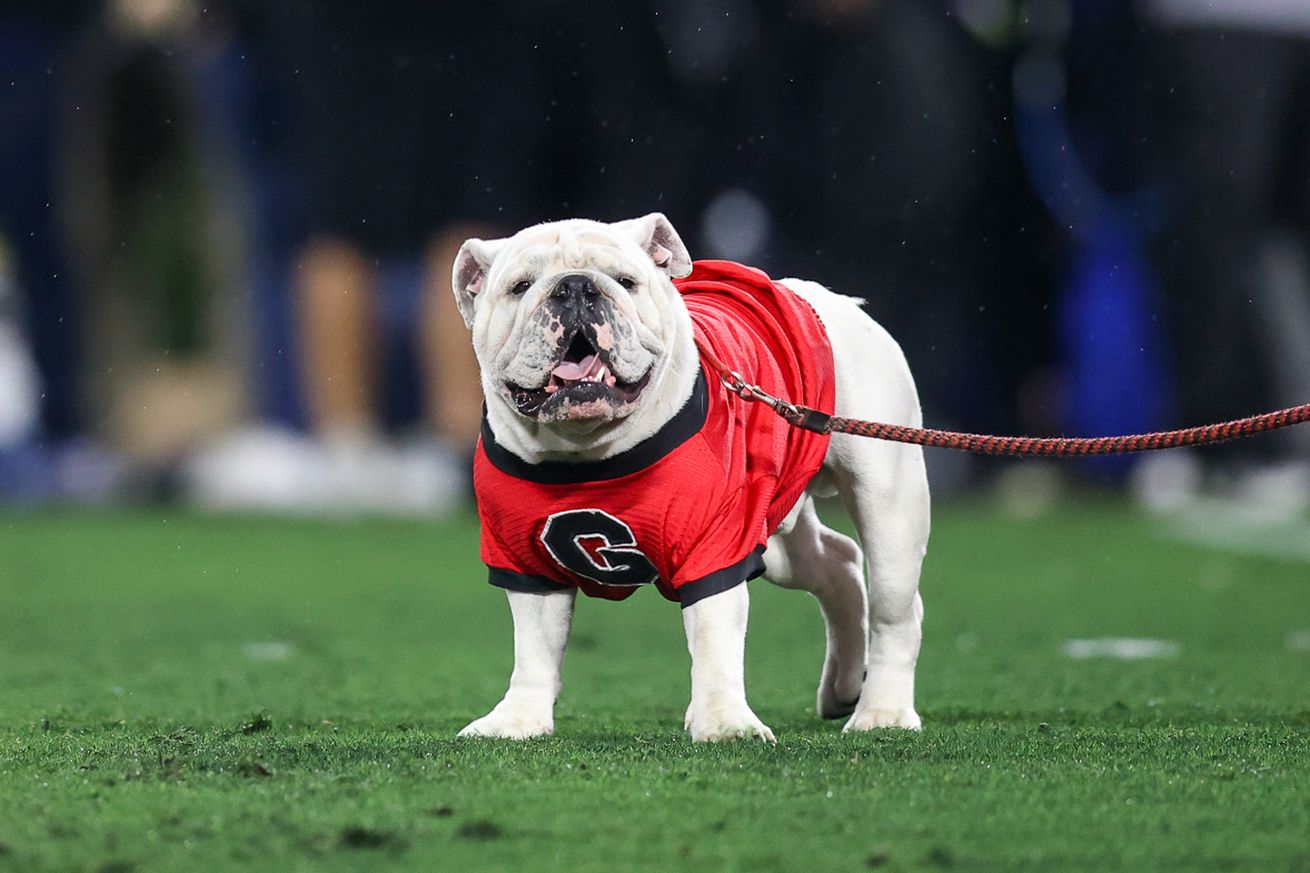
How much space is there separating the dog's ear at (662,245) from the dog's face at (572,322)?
0.05 feet

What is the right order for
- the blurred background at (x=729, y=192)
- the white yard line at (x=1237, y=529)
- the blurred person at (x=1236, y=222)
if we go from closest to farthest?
the white yard line at (x=1237, y=529)
the blurred background at (x=729, y=192)
the blurred person at (x=1236, y=222)

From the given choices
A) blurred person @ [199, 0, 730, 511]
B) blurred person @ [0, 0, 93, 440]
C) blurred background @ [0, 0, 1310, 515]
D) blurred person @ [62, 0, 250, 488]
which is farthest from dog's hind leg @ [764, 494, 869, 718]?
blurred person @ [0, 0, 93, 440]

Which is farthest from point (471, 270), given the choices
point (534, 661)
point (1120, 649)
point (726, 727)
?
point (1120, 649)

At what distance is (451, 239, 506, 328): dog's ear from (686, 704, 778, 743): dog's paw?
83 centimetres

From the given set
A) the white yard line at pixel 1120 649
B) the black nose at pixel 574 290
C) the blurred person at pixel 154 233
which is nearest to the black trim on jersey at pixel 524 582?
the black nose at pixel 574 290

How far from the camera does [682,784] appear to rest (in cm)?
341

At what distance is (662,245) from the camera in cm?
411

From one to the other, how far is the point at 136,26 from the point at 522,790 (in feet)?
35.1

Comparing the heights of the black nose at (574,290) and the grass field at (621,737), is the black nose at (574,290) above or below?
Answer: above

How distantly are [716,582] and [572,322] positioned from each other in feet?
1.71

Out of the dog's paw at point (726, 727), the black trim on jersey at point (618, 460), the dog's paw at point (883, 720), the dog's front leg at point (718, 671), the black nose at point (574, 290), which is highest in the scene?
the black nose at point (574, 290)

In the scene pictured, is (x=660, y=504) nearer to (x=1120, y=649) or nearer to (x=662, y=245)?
(x=662, y=245)

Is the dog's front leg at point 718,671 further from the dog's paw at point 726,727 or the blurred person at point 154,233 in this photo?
the blurred person at point 154,233

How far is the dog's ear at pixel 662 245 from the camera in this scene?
406cm
